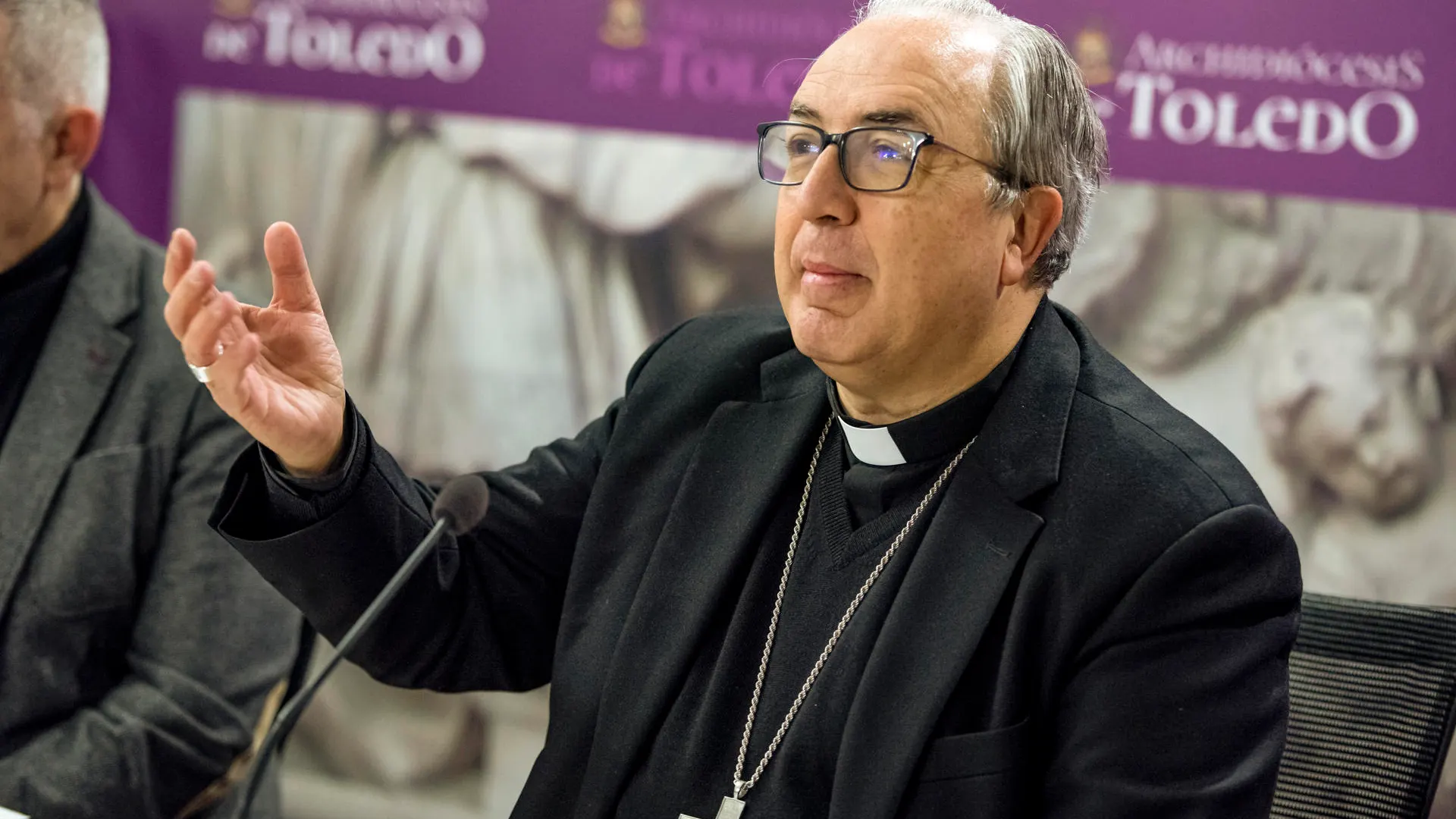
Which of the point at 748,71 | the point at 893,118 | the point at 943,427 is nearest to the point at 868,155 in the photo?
the point at 893,118

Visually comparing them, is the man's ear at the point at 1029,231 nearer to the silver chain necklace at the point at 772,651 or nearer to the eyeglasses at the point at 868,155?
the eyeglasses at the point at 868,155

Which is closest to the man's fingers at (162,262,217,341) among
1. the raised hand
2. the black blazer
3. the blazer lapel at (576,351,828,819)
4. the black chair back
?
the raised hand

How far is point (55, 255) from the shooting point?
2412 mm

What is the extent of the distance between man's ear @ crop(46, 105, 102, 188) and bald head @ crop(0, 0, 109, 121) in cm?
2

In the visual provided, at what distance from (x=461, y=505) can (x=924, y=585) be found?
1.91 ft

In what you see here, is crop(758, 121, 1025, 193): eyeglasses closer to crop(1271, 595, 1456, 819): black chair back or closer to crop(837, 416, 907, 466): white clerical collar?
crop(837, 416, 907, 466): white clerical collar

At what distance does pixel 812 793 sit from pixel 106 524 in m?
1.27

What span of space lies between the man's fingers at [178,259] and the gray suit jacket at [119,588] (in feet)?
2.61

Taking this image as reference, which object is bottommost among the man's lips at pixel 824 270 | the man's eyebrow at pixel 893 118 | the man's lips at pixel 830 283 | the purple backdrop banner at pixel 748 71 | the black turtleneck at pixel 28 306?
the black turtleneck at pixel 28 306

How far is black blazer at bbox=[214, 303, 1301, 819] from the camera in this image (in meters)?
1.54

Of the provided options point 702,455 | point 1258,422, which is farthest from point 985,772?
point 1258,422

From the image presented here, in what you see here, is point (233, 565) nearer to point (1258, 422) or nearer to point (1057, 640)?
point (1057, 640)

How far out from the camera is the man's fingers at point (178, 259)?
1.56 metres

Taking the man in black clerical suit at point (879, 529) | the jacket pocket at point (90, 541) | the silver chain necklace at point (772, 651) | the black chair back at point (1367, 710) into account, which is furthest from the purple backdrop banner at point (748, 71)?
the jacket pocket at point (90, 541)
